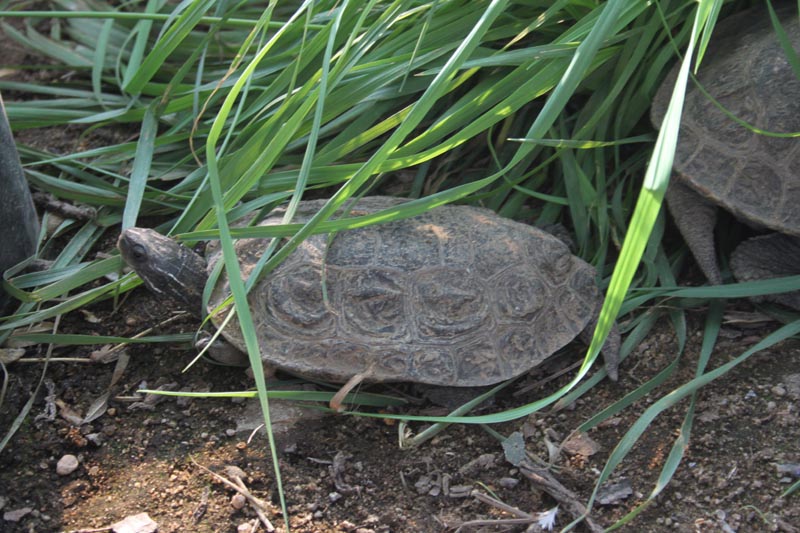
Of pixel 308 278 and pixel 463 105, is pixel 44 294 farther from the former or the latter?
pixel 463 105

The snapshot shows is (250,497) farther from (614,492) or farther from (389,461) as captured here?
(614,492)

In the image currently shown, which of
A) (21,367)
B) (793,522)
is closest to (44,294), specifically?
(21,367)

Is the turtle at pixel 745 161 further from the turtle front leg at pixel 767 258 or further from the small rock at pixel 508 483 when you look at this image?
the small rock at pixel 508 483

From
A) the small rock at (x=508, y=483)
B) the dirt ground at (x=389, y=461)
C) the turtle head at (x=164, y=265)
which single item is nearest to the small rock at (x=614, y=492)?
the dirt ground at (x=389, y=461)

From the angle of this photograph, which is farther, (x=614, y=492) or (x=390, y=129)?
(x=390, y=129)

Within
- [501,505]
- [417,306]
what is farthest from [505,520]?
[417,306]

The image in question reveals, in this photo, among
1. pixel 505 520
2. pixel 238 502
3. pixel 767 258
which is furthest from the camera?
pixel 767 258

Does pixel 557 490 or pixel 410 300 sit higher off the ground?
pixel 410 300
